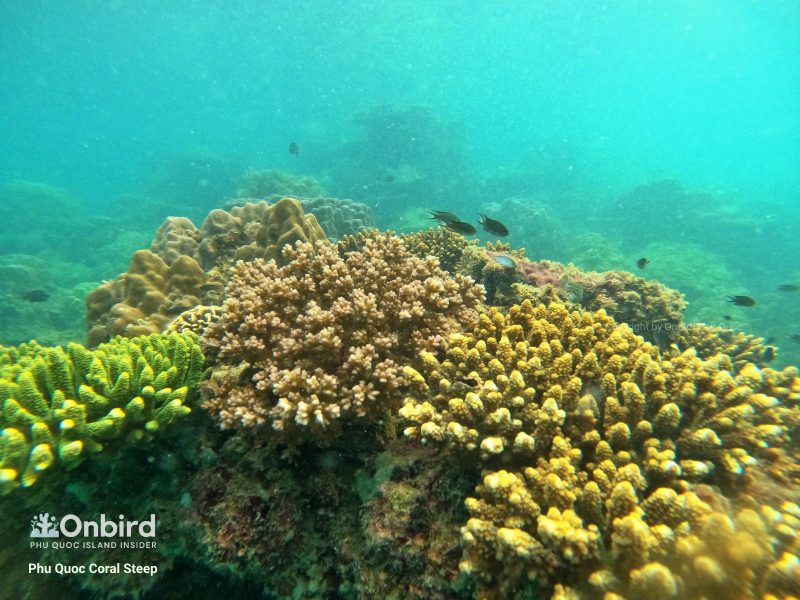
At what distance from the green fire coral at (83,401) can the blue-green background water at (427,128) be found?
13747mm

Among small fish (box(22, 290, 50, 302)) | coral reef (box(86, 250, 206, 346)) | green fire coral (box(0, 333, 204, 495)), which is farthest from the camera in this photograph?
small fish (box(22, 290, 50, 302))

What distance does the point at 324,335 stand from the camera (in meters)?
2.97

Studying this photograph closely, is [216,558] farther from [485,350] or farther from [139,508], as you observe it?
[485,350]

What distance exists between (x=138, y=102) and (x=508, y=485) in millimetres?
187627

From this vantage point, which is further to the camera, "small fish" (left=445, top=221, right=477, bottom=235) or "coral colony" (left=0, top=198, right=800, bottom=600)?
"small fish" (left=445, top=221, right=477, bottom=235)

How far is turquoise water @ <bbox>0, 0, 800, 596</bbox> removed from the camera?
2253 cm

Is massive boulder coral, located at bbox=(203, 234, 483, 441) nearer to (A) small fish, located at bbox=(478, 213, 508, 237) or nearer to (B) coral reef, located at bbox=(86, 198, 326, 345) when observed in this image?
(A) small fish, located at bbox=(478, 213, 508, 237)

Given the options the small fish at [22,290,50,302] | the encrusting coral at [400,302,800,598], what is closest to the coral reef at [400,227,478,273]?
the encrusting coral at [400,302,800,598]

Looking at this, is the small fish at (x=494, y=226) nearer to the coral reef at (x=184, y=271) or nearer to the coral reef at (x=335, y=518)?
the coral reef at (x=184, y=271)

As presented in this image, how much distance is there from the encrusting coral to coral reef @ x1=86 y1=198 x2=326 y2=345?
14.0 feet

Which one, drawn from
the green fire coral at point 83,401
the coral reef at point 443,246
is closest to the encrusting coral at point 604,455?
the green fire coral at point 83,401

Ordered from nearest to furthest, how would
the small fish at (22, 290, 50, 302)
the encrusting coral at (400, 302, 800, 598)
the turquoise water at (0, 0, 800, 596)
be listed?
the encrusting coral at (400, 302, 800, 598) < the small fish at (22, 290, 50, 302) < the turquoise water at (0, 0, 800, 596)

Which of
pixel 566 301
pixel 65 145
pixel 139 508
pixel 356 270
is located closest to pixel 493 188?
pixel 566 301

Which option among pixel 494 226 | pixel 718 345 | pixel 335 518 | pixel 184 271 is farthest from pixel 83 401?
pixel 718 345
